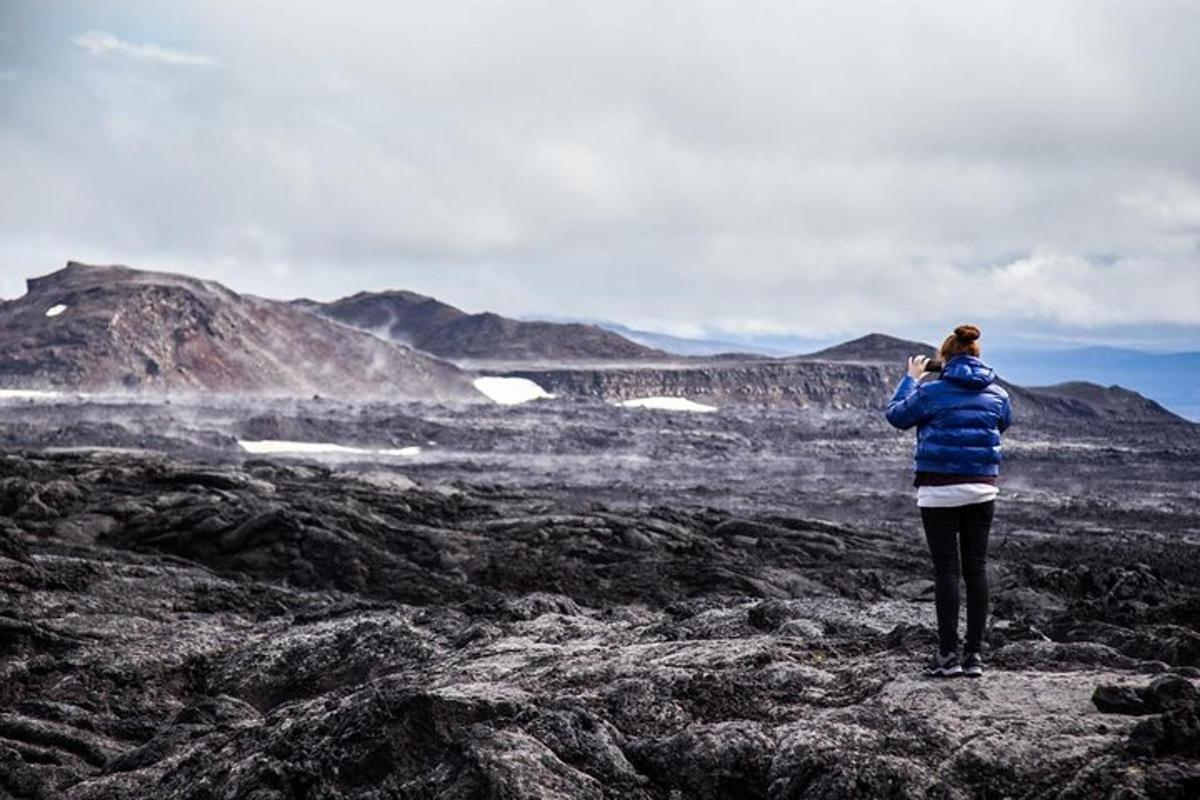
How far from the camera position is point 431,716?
7520mm

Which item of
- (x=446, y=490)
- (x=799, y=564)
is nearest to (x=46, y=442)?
(x=446, y=490)

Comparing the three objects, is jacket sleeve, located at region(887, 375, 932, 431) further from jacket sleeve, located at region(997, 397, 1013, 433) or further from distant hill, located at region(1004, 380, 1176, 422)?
distant hill, located at region(1004, 380, 1176, 422)

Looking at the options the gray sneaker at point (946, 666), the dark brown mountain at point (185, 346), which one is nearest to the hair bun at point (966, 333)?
the gray sneaker at point (946, 666)

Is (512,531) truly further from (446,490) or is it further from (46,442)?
(46,442)

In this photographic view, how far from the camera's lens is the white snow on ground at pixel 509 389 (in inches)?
3848

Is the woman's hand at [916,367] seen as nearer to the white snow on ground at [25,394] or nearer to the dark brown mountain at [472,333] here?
the white snow on ground at [25,394]

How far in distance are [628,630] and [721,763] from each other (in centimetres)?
372

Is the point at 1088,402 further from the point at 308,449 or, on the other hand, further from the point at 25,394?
the point at 25,394

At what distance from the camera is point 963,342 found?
804cm

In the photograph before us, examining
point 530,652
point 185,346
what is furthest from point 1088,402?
point 530,652

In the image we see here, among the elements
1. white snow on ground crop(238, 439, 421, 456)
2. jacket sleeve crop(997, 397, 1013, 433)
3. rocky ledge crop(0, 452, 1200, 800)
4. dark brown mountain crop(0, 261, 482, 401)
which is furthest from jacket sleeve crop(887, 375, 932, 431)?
dark brown mountain crop(0, 261, 482, 401)

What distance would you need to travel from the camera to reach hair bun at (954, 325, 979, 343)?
798 centimetres

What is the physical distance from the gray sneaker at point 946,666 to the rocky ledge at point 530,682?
4.3 inches

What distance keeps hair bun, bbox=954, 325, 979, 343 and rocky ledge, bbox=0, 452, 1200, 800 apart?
6.41 feet
